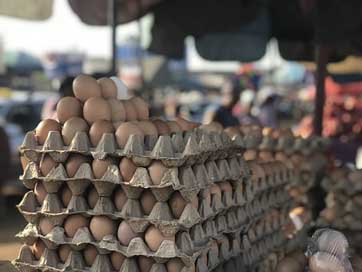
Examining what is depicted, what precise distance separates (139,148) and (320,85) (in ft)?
15.8

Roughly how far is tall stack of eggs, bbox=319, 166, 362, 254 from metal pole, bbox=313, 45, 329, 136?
2023 millimetres

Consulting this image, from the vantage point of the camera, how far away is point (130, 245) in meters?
2.49

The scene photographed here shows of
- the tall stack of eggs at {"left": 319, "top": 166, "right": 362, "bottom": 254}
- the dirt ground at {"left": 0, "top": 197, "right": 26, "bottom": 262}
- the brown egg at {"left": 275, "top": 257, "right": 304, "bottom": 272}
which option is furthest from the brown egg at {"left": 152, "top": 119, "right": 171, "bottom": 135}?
the dirt ground at {"left": 0, "top": 197, "right": 26, "bottom": 262}

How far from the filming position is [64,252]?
105 inches

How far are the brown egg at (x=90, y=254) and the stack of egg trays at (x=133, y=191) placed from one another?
40 mm

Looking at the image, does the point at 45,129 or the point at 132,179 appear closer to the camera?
the point at 132,179

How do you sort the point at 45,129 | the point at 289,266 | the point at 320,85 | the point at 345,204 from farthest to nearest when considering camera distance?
the point at 320,85 < the point at 345,204 < the point at 289,266 < the point at 45,129

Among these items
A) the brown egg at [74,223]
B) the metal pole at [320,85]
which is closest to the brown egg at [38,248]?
the brown egg at [74,223]

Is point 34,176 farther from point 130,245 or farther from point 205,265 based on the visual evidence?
point 205,265

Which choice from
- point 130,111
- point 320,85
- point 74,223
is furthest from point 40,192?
point 320,85

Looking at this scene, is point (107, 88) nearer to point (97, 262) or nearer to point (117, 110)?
point (117, 110)

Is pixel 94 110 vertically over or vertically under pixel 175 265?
over

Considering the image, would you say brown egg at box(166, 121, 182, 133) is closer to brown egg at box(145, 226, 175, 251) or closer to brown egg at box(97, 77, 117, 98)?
brown egg at box(97, 77, 117, 98)

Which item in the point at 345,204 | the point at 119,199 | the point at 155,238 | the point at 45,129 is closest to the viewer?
the point at 155,238
